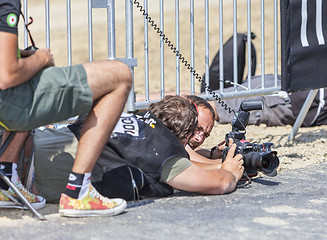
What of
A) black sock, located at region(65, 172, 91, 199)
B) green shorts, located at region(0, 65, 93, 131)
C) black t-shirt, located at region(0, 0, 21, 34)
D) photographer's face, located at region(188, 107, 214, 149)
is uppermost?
black t-shirt, located at region(0, 0, 21, 34)

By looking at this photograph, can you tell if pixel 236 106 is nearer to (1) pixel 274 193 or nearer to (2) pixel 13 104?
(1) pixel 274 193

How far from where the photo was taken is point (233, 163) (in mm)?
3584

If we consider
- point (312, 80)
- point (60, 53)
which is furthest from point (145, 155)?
point (60, 53)

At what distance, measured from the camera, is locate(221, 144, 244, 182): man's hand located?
3.58 metres

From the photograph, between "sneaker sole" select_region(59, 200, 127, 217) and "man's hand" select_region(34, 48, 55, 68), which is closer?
"man's hand" select_region(34, 48, 55, 68)

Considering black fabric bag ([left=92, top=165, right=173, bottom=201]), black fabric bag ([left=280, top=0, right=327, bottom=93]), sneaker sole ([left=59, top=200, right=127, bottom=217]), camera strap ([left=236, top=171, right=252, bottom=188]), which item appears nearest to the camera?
sneaker sole ([left=59, top=200, right=127, bottom=217])

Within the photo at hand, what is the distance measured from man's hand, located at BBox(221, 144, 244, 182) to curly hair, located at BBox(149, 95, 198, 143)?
26 cm

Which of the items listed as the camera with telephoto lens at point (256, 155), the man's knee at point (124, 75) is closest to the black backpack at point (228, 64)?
the camera with telephoto lens at point (256, 155)

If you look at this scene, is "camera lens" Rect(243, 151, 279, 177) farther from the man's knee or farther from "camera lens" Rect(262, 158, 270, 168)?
the man's knee

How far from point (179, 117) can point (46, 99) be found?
1.12 metres

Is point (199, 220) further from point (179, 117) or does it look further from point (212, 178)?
point (179, 117)

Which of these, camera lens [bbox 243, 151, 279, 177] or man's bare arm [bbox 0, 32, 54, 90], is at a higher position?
man's bare arm [bbox 0, 32, 54, 90]

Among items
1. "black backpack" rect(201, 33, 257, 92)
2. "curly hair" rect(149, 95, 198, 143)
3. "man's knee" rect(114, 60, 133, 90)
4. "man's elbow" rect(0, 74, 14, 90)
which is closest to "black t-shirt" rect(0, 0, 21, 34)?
"man's elbow" rect(0, 74, 14, 90)

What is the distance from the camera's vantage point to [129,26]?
4.64 m
